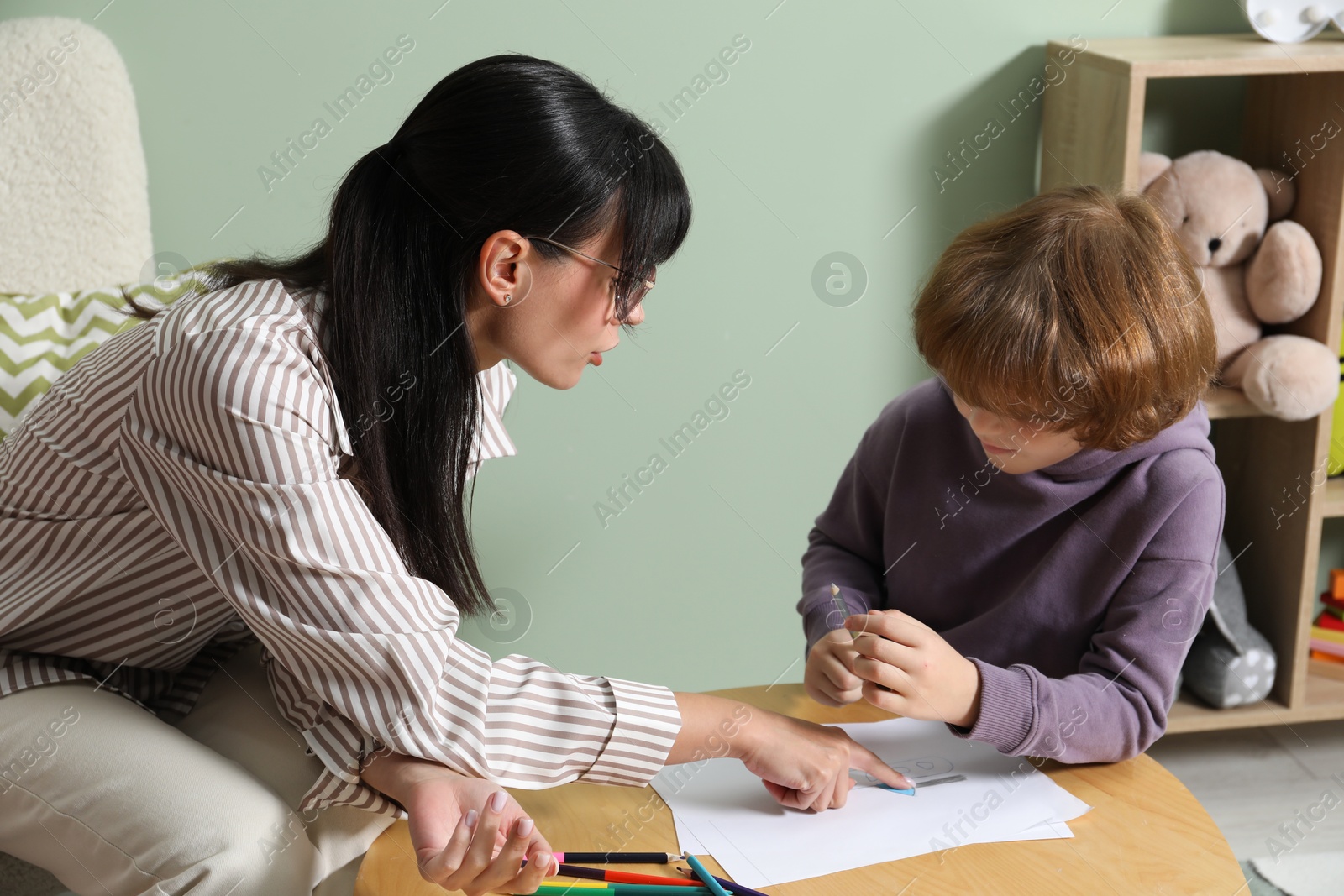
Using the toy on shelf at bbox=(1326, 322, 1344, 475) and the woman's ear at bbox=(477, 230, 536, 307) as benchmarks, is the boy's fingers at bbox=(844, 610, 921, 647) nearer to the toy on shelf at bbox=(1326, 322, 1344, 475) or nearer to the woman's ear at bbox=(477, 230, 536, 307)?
the woman's ear at bbox=(477, 230, 536, 307)

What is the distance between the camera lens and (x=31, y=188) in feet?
4.63

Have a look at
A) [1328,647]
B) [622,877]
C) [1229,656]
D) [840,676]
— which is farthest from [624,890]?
[1328,647]

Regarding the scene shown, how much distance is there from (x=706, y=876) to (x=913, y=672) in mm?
230

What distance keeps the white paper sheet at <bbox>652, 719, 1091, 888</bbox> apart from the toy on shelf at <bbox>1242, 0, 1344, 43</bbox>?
120 cm

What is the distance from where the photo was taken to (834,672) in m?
0.94

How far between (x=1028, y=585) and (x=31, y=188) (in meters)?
1.28

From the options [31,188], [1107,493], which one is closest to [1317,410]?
[1107,493]

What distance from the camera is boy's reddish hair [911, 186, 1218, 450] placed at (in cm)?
90

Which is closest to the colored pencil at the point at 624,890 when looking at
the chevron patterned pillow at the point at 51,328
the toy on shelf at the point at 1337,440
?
the chevron patterned pillow at the point at 51,328

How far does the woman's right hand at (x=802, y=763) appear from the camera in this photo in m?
0.84

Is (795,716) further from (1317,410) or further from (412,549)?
(1317,410)

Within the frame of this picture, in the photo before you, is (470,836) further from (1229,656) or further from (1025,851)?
(1229,656)

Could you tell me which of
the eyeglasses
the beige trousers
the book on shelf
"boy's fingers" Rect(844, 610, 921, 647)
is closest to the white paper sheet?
"boy's fingers" Rect(844, 610, 921, 647)

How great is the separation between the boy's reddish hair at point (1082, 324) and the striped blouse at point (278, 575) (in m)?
0.38
